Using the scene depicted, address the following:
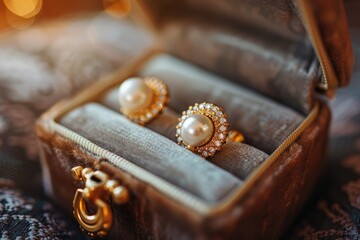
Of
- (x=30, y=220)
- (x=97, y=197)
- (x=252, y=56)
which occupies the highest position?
(x=252, y=56)

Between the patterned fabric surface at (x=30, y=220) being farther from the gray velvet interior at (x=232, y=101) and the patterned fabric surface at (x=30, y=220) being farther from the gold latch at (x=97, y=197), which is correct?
the gray velvet interior at (x=232, y=101)

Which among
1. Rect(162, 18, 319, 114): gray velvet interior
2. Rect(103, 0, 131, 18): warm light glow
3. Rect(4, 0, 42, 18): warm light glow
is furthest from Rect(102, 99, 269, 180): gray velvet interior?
Rect(4, 0, 42, 18): warm light glow

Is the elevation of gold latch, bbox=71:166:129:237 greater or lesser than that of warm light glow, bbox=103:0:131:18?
lesser

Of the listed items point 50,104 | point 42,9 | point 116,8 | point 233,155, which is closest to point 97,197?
point 233,155

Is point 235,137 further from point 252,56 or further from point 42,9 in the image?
point 42,9

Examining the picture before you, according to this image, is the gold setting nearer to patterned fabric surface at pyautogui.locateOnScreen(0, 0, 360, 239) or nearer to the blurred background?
patterned fabric surface at pyautogui.locateOnScreen(0, 0, 360, 239)
